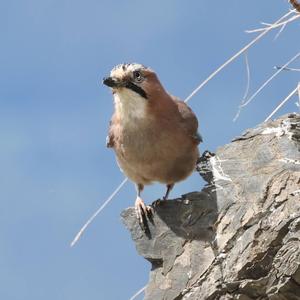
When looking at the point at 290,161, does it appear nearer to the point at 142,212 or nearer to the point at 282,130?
the point at 282,130

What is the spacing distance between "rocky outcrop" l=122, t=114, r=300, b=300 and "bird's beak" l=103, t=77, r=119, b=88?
1004 mm

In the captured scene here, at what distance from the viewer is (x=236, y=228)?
6.99m

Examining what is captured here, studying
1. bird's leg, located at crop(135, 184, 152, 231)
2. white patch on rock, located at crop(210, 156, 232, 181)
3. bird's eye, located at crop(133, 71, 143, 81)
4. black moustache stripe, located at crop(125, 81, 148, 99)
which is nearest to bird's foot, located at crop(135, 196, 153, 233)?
bird's leg, located at crop(135, 184, 152, 231)

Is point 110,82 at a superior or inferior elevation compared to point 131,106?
superior

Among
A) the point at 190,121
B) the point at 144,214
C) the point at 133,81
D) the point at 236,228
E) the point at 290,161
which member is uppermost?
the point at 133,81

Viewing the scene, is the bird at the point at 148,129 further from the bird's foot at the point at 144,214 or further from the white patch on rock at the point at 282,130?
the white patch on rock at the point at 282,130

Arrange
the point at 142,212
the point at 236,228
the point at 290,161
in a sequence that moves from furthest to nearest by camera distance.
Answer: the point at 142,212, the point at 290,161, the point at 236,228

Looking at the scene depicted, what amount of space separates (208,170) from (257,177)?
0.65m

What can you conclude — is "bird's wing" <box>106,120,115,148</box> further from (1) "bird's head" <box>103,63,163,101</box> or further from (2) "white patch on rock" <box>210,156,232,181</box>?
(2) "white patch on rock" <box>210,156,232,181</box>

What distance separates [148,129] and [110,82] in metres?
0.53

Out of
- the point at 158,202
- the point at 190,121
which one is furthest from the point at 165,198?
the point at 190,121

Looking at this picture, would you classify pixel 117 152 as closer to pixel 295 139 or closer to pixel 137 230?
pixel 137 230

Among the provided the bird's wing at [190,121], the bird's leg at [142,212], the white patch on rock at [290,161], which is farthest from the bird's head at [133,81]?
the white patch on rock at [290,161]

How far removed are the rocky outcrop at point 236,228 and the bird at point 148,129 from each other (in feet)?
0.87
